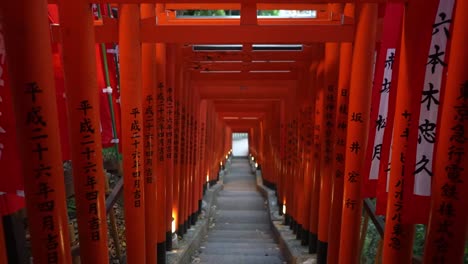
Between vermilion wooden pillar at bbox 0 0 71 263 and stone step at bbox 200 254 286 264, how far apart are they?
24.5 feet

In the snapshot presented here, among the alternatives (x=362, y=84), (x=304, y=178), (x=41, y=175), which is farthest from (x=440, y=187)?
(x=304, y=178)

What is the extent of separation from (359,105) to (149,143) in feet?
11.0

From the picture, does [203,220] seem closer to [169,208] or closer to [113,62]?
[169,208]

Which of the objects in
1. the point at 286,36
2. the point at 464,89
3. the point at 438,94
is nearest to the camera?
the point at 464,89

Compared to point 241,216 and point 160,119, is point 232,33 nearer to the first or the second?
point 160,119

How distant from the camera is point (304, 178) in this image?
9.91 m

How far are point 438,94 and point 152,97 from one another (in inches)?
182

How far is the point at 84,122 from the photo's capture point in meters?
4.38

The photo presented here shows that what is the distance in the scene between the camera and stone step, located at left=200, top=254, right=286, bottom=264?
10492 millimetres

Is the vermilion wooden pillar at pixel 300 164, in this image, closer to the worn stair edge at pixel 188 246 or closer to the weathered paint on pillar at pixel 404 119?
the worn stair edge at pixel 188 246

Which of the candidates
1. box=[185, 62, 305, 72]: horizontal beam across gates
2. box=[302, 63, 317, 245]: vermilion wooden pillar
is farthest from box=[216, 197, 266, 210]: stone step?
box=[185, 62, 305, 72]: horizontal beam across gates

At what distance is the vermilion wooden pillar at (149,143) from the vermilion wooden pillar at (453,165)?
175 inches

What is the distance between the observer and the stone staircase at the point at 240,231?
36.7 ft

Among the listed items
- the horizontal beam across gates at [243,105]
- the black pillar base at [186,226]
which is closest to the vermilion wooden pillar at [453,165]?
the black pillar base at [186,226]
